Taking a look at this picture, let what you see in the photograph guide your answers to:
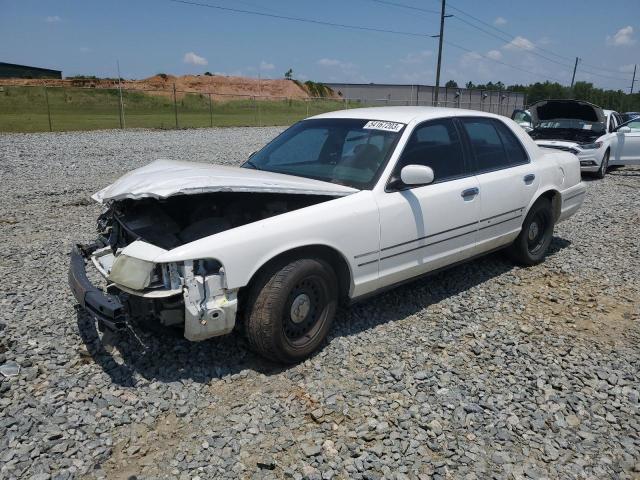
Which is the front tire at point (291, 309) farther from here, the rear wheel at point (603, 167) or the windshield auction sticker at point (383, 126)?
the rear wheel at point (603, 167)

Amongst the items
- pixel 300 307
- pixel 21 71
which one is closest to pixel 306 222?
pixel 300 307

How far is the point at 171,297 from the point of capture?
3.04 m

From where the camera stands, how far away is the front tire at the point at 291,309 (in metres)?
3.25

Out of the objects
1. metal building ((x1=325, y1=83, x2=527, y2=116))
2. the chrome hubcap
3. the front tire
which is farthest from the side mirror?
metal building ((x1=325, y1=83, x2=527, y2=116))

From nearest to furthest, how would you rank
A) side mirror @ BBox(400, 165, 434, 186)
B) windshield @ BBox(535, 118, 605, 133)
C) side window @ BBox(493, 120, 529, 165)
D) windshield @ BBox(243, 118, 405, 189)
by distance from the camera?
side mirror @ BBox(400, 165, 434, 186) < windshield @ BBox(243, 118, 405, 189) < side window @ BBox(493, 120, 529, 165) < windshield @ BBox(535, 118, 605, 133)

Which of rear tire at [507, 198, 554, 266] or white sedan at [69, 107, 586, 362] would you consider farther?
rear tire at [507, 198, 554, 266]

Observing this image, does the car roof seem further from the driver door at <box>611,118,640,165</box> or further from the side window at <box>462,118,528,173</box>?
the driver door at <box>611,118,640,165</box>

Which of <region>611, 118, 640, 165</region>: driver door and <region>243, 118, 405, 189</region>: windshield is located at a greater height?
<region>243, 118, 405, 189</region>: windshield

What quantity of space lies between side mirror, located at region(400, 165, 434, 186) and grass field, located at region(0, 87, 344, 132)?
2619 cm

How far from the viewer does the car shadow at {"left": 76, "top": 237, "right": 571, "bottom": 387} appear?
3.39 metres

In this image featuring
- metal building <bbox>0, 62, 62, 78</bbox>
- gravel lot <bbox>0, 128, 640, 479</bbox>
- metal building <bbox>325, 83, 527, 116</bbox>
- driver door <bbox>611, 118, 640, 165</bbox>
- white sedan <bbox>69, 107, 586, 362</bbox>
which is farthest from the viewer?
metal building <bbox>0, 62, 62, 78</bbox>

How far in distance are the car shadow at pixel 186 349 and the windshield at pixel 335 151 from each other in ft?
3.79

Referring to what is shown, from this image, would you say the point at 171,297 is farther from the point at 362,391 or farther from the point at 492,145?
the point at 492,145

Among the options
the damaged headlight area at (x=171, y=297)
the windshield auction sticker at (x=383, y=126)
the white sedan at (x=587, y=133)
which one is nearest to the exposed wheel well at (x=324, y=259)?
the damaged headlight area at (x=171, y=297)
